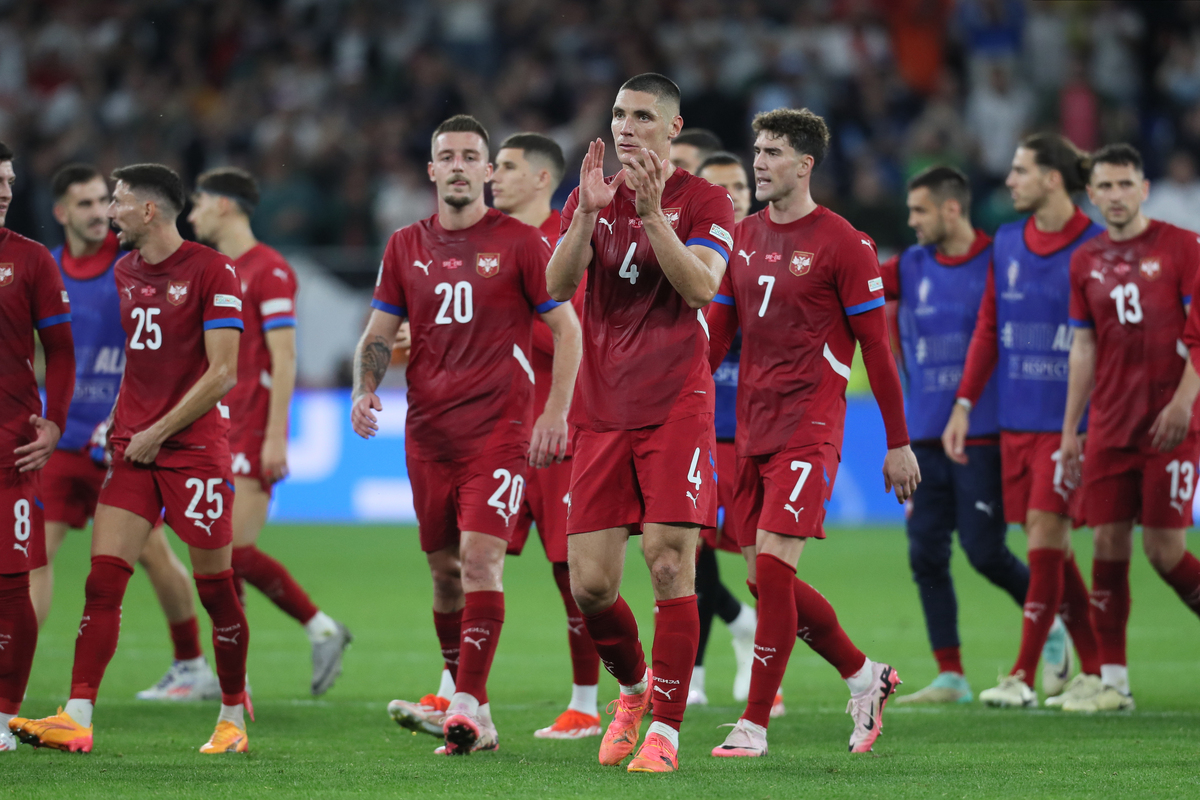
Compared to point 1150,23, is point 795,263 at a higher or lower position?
lower

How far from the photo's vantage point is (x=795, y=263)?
6.59 metres

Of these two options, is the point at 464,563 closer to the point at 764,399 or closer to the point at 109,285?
the point at 764,399

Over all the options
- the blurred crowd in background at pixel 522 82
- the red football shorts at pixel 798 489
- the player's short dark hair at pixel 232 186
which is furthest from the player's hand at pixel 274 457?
the blurred crowd in background at pixel 522 82

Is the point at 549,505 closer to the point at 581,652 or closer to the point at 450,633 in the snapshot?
the point at 581,652

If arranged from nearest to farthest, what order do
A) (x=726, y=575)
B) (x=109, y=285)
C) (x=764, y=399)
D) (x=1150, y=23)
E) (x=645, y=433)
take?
1. (x=645, y=433)
2. (x=764, y=399)
3. (x=109, y=285)
4. (x=726, y=575)
5. (x=1150, y=23)

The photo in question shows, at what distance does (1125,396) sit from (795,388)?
2.30 metres

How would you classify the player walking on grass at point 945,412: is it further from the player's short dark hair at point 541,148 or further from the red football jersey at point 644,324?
the red football jersey at point 644,324

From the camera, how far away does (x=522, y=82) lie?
2034cm

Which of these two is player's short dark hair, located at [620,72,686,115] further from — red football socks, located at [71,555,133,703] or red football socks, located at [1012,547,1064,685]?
red football socks, located at [1012,547,1064,685]

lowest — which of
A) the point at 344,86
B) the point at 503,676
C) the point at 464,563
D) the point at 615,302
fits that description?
the point at 503,676

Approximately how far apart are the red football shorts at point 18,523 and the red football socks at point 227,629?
704mm

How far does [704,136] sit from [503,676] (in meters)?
3.47

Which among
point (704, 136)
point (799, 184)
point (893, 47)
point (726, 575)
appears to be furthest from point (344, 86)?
point (799, 184)

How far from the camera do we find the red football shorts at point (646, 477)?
5.77 meters
